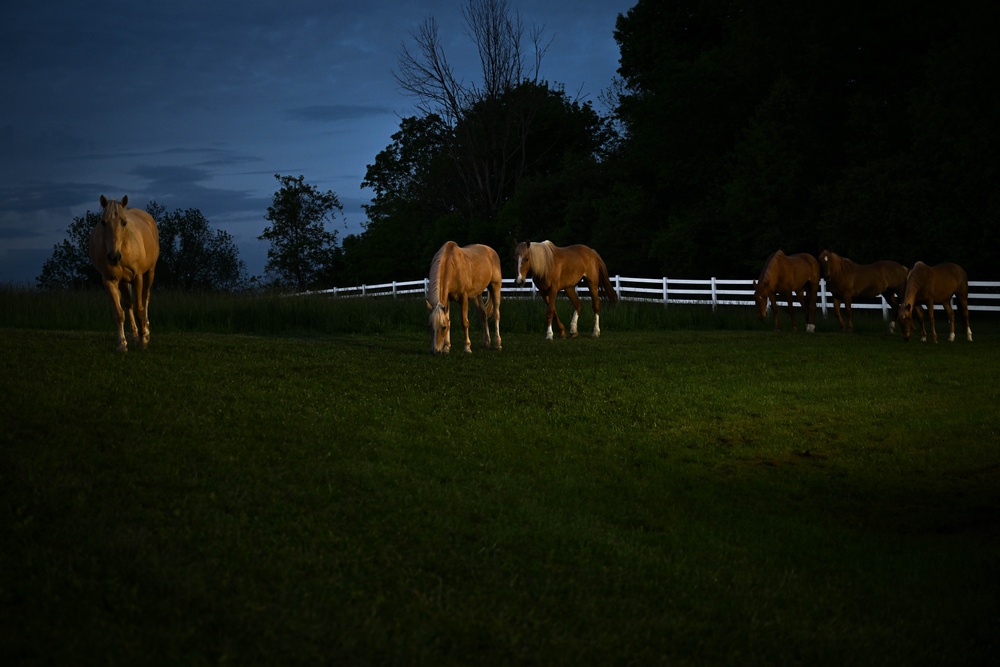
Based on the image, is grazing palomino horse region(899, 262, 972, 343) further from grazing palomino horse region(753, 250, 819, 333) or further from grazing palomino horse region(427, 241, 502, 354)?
grazing palomino horse region(427, 241, 502, 354)

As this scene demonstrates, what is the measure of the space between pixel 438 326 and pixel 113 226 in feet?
16.1

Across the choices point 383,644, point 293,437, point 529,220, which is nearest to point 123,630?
point 383,644

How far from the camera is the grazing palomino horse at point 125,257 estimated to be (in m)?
11.8

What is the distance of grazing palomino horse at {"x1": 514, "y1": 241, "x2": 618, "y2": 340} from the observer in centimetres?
1838

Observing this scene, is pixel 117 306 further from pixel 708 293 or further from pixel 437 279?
pixel 708 293

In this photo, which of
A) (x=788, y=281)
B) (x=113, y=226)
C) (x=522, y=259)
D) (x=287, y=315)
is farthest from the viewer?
(x=788, y=281)

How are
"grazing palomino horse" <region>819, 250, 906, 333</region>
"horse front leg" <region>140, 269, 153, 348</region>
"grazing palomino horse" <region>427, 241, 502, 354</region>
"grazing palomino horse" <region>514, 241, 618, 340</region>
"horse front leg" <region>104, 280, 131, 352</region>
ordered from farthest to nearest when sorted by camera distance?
"grazing palomino horse" <region>819, 250, 906, 333</region> < "grazing palomino horse" <region>514, 241, 618, 340</region> < "grazing palomino horse" <region>427, 241, 502, 354</region> < "horse front leg" <region>140, 269, 153, 348</region> < "horse front leg" <region>104, 280, 131, 352</region>

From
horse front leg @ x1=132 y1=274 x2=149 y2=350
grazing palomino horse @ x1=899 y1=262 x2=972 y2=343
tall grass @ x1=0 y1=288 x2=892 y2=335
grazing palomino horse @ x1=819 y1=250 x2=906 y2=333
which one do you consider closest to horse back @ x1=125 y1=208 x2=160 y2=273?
horse front leg @ x1=132 y1=274 x2=149 y2=350

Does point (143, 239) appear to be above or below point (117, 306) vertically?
above

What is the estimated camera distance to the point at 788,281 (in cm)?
2317

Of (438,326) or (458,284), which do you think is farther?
(458,284)

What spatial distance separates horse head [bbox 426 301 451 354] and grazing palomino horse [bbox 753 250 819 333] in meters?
10.8

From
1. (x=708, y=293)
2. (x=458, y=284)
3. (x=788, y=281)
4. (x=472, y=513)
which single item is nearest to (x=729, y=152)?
(x=708, y=293)

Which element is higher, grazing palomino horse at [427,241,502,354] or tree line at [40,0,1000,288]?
tree line at [40,0,1000,288]
